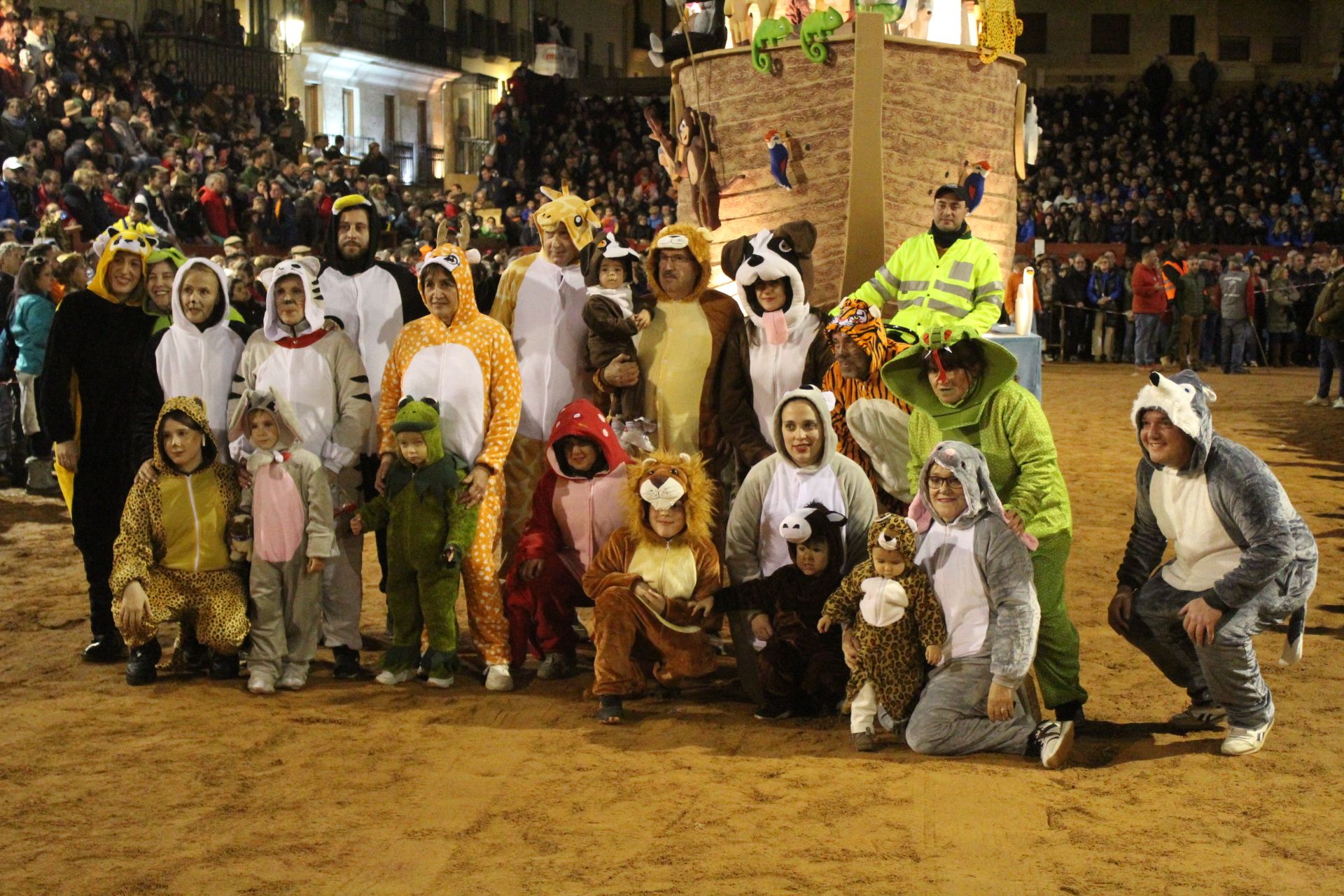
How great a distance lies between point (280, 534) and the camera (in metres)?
6.13

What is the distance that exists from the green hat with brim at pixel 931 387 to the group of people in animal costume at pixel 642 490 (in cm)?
1

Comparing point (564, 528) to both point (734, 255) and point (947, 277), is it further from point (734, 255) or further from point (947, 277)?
point (947, 277)

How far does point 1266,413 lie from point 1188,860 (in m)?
12.9

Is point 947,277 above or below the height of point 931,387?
above

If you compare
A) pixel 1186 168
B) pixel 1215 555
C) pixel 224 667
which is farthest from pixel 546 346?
pixel 1186 168

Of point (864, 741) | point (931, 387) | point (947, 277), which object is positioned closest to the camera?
point (864, 741)

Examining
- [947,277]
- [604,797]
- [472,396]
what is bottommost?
[604,797]

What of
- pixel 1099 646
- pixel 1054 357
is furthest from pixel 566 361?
pixel 1054 357

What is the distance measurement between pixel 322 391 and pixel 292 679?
1215mm

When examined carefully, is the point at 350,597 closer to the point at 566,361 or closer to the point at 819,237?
the point at 566,361

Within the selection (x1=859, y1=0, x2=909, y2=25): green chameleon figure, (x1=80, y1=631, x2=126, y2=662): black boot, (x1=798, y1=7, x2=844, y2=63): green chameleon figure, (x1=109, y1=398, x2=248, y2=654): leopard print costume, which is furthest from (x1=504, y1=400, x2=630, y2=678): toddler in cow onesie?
(x1=859, y1=0, x2=909, y2=25): green chameleon figure

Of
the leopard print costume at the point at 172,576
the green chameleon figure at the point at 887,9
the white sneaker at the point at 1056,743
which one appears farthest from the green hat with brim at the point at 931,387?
the green chameleon figure at the point at 887,9

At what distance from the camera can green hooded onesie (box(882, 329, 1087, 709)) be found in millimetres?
5488

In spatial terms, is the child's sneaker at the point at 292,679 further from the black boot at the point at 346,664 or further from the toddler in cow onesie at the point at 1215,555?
the toddler in cow onesie at the point at 1215,555
